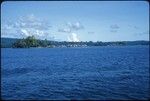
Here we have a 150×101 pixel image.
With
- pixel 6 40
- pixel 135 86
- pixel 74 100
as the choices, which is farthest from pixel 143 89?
pixel 6 40

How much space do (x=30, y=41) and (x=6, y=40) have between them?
44.9m

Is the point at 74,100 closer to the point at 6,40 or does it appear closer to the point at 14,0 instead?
the point at 14,0

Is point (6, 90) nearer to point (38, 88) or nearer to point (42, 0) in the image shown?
point (38, 88)

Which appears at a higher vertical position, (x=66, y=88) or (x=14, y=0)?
(x=14, y=0)

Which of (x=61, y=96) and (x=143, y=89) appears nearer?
(x=61, y=96)

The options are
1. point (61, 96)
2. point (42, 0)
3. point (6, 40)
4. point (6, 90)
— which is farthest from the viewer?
point (6, 40)

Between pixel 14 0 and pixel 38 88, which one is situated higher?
pixel 14 0

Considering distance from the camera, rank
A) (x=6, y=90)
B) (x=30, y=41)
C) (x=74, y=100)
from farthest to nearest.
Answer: (x=30, y=41)
(x=6, y=90)
(x=74, y=100)

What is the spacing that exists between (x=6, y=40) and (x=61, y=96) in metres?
150

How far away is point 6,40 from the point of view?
156500 millimetres

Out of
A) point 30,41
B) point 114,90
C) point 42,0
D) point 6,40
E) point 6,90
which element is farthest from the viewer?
point 6,40

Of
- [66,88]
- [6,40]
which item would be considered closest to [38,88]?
[66,88]

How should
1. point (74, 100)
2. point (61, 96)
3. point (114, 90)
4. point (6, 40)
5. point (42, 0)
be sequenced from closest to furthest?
point (42, 0)
point (74, 100)
point (61, 96)
point (114, 90)
point (6, 40)

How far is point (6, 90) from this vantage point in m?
16.6
